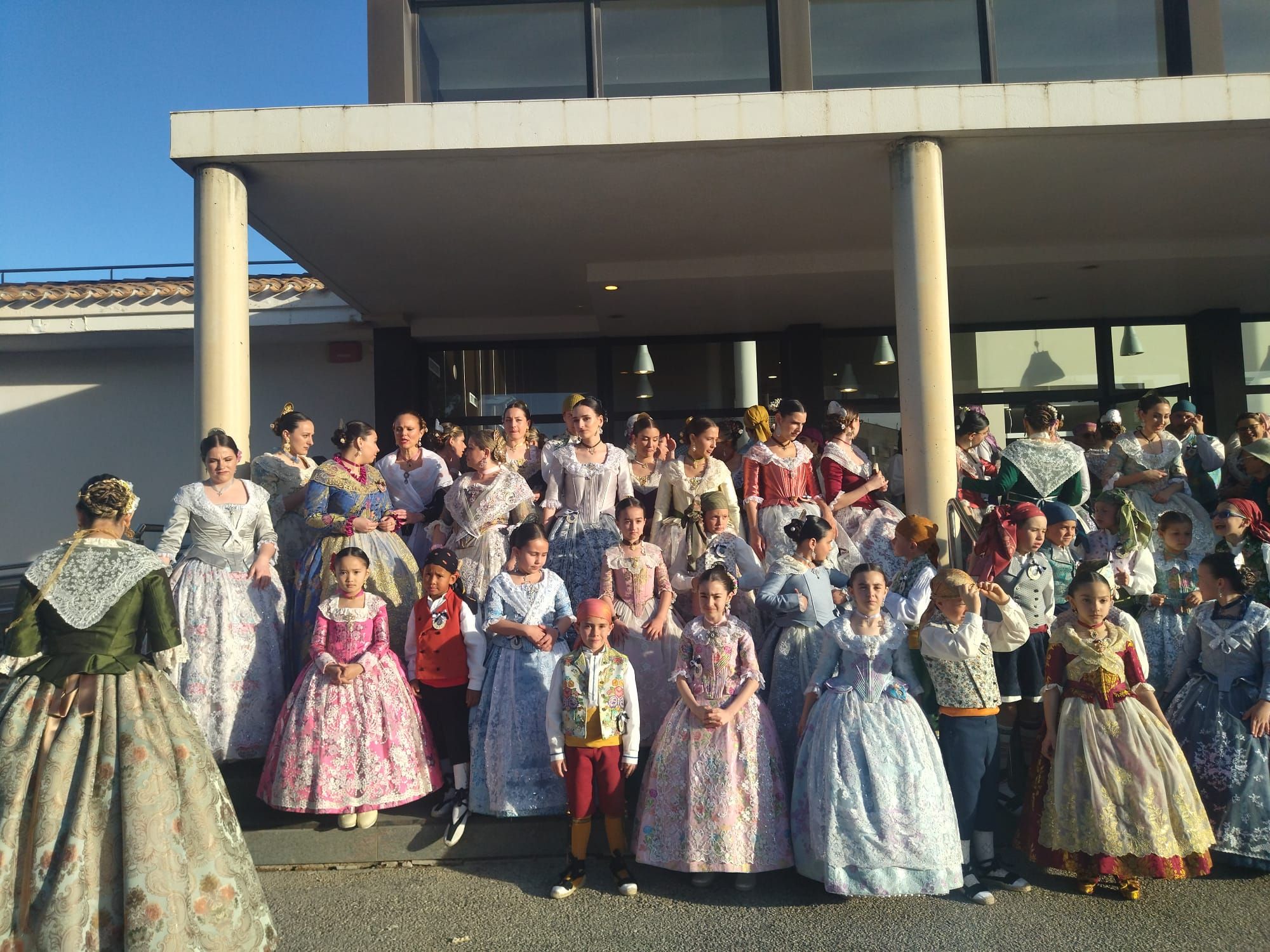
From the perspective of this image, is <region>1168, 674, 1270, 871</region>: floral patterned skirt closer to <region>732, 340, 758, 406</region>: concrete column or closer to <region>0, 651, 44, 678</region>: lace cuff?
<region>0, 651, 44, 678</region>: lace cuff

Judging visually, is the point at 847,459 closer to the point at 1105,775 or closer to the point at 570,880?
the point at 1105,775

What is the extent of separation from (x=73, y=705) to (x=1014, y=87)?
20.1 feet

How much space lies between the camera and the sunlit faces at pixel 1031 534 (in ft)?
17.1

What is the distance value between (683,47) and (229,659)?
16.8ft

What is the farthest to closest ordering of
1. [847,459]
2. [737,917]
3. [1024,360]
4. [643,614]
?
[1024,360]
[847,459]
[643,614]
[737,917]

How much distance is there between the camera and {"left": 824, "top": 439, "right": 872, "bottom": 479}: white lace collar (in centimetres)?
679

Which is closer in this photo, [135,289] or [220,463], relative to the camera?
[220,463]

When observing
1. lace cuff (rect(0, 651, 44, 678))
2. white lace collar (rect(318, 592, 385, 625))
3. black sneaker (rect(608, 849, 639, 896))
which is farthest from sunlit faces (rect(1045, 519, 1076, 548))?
lace cuff (rect(0, 651, 44, 678))

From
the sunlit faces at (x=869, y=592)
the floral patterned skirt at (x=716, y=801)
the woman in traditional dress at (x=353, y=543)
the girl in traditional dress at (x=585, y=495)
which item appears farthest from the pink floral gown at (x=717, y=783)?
the woman in traditional dress at (x=353, y=543)

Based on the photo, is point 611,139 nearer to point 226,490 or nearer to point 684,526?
point 684,526

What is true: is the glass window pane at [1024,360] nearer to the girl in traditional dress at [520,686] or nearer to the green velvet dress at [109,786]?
the girl in traditional dress at [520,686]

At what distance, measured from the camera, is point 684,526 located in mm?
6012

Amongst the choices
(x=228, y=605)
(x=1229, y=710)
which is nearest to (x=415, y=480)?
(x=228, y=605)

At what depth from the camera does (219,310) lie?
6539 millimetres
